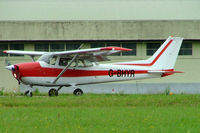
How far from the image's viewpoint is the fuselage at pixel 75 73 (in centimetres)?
2128

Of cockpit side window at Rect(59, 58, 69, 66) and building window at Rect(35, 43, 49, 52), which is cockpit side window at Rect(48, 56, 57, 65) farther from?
building window at Rect(35, 43, 49, 52)

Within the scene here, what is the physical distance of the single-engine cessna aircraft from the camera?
2133 cm

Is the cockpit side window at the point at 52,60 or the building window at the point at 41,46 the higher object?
the building window at the point at 41,46

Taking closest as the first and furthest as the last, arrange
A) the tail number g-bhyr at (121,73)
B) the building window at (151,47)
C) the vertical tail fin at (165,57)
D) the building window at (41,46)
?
the tail number g-bhyr at (121,73) → the vertical tail fin at (165,57) → the building window at (41,46) → the building window at (151,47)

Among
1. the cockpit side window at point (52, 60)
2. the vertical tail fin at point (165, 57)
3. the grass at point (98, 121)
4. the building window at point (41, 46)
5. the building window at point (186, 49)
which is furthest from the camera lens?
the building window at point (186, 49)

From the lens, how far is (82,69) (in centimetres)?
2255

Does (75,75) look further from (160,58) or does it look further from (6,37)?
(6,37)

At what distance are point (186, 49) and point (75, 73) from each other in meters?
12.9

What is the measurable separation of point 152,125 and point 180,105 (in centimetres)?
552

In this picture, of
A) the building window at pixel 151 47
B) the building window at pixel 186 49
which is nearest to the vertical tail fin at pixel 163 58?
the building window at pixel 151 47

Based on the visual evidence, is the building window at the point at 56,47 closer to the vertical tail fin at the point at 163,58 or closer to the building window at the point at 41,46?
the building window at the point at 41,46

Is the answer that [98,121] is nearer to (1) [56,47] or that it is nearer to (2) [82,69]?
(2) [82,69]

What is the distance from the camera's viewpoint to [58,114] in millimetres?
12094

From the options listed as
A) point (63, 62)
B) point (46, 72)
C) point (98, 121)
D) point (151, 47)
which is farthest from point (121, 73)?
point (98, 121)
